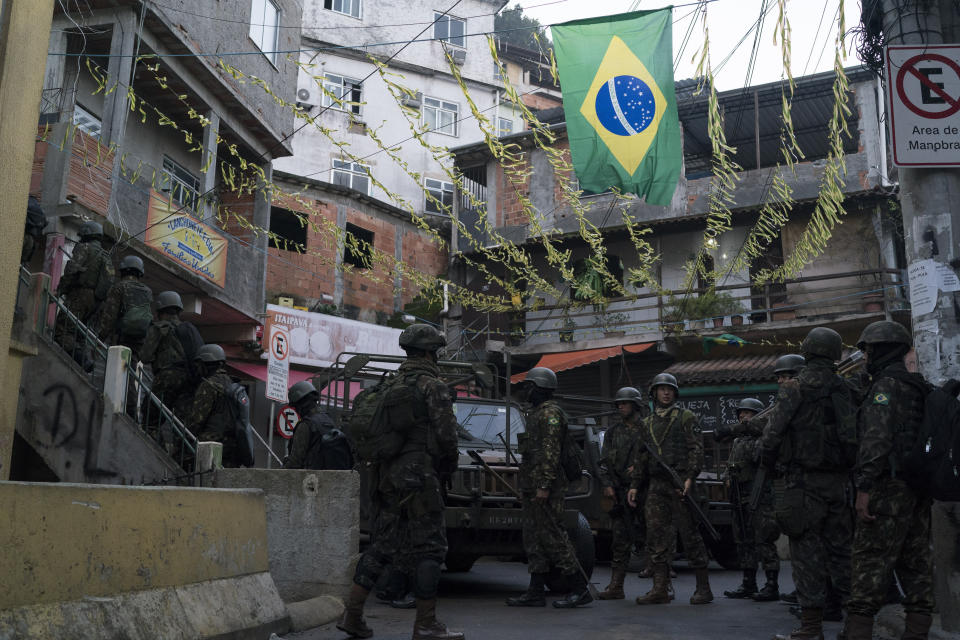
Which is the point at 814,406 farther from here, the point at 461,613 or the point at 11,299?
the point at 11,299

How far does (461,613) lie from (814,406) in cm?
305

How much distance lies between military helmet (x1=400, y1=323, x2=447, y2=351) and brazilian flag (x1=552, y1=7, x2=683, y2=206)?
10.0 feet

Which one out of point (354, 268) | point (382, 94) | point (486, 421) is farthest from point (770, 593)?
point (382, 94)

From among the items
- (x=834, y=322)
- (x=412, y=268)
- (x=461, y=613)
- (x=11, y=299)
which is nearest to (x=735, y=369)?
(x=834, y=322)

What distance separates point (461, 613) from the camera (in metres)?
6.74

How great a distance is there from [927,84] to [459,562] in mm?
6335

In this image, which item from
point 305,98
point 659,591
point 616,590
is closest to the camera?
point 659,591

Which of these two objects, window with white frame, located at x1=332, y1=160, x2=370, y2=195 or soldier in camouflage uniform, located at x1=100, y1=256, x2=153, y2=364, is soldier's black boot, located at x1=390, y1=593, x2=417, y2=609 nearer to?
soldier in camouflage uniform, located at x1=100, y1=256, x2=153, y2=364

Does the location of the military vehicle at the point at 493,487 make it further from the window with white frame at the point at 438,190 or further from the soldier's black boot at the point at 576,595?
the window with white frame at the point at 438,190

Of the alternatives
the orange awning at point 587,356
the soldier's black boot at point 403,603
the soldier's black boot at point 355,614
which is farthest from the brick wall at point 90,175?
the orange awning at point 587,356

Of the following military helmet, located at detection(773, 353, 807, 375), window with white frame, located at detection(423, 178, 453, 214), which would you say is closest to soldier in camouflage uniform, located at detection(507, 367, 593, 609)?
military helmet, located at detection(773, 353, 807, 375)

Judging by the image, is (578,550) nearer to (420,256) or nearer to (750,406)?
(750,406)

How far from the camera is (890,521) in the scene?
4.71 metres

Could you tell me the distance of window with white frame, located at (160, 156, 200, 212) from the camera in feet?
51.1
